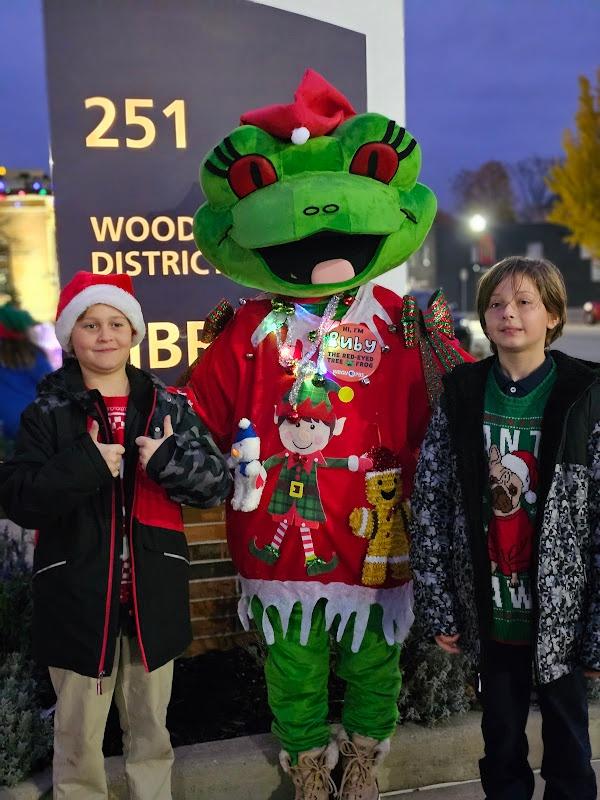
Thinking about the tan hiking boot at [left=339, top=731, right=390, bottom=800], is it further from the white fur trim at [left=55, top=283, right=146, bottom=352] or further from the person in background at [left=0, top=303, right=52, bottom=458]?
the person in background at [left=0, top=303, right=52, bottom=458]

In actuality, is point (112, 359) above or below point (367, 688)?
above

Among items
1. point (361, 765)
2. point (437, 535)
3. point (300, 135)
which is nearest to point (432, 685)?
point (361, 765)

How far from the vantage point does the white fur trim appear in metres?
2.19

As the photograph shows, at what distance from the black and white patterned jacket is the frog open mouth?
528mm

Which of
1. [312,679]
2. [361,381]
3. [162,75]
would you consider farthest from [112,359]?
[162,75]

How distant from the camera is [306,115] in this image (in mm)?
2375

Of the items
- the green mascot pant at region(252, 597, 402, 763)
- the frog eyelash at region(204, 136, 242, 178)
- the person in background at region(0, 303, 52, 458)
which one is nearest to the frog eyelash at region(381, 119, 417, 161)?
the frog eyelash at region(204, 136, 242, 178)

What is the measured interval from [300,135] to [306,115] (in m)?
0.07

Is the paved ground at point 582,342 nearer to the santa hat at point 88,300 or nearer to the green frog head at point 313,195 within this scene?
the green frog head at point 313,195

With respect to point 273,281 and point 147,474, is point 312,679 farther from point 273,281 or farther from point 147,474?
point 273,281

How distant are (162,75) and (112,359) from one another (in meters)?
1.96

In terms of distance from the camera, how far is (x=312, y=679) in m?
2.45

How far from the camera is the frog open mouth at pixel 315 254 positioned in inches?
93.8

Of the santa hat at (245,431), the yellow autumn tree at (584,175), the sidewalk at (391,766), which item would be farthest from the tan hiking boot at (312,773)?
the yellow autumn tree at (584,175)
